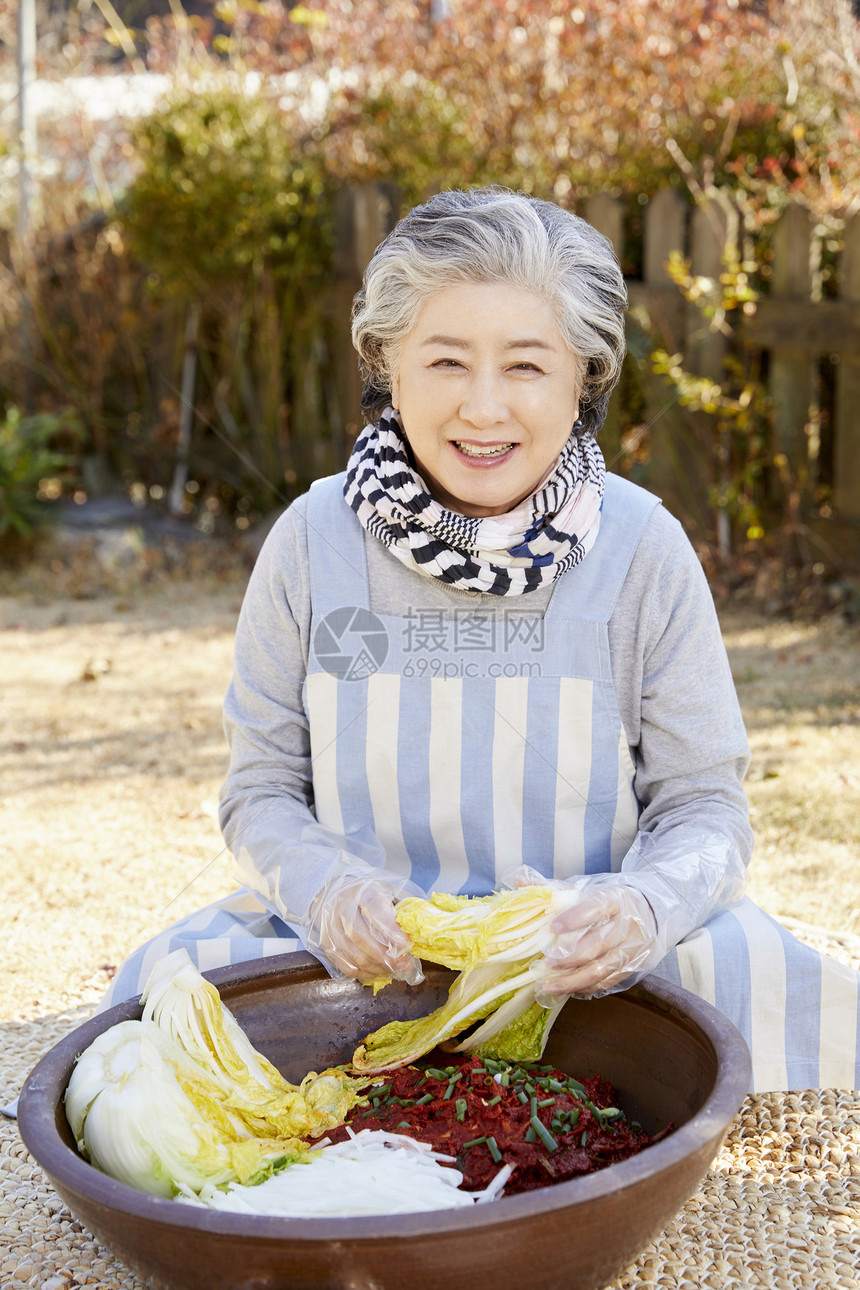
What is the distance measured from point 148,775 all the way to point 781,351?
3062 mm

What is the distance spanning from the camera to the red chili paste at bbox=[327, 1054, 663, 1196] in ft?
5.25

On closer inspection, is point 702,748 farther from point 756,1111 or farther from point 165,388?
point 165,388

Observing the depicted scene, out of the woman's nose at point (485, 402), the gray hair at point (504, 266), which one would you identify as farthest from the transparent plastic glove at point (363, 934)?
the gray hair at point (504, 266)

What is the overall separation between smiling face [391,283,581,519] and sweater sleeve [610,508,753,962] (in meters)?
0.27

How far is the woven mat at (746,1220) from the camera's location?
174cm

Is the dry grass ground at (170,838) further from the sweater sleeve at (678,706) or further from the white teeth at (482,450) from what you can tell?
the white teeth at (482,450)

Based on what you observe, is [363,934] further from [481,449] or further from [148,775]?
[148,775]

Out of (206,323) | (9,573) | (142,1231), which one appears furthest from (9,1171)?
(206,323)

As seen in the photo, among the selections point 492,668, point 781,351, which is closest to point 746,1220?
point 492,668

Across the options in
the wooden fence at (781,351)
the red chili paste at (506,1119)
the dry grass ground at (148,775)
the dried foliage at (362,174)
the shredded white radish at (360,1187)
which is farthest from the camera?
the dried foliage at (362,174)

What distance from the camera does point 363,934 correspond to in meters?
1.84

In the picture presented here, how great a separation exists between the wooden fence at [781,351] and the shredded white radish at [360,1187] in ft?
13.5

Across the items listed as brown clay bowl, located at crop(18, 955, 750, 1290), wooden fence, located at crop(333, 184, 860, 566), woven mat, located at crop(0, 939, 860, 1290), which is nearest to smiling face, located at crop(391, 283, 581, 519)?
brown clay bowl, located at crop(18, 955, 750, 1290)

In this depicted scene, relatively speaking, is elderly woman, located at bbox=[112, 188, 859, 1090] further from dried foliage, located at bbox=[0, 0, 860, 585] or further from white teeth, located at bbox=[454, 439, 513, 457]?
dried foliage, located at bbox=[0, 0, 860, 585]
